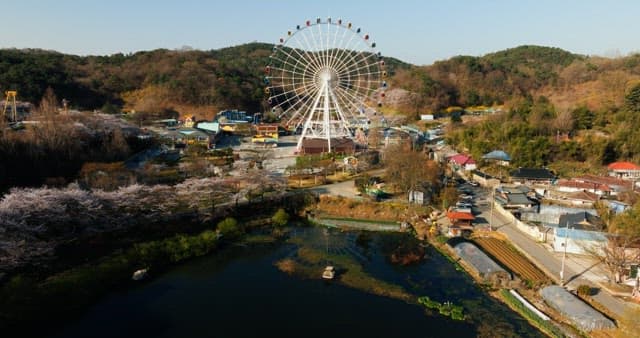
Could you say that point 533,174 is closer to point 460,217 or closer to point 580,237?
point 460,217

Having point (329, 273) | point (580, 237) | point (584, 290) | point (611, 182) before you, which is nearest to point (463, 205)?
point (580, 237)

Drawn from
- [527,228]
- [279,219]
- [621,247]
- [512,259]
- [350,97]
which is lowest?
[512,259]

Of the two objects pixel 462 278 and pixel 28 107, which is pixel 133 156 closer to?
pixel 28 107

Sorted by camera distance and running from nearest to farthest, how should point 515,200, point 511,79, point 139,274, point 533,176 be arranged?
point 139,274, point 515,200, point 533,176, point 511,79

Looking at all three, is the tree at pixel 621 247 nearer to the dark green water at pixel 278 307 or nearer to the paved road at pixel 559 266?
the paved road at pixel 559 266

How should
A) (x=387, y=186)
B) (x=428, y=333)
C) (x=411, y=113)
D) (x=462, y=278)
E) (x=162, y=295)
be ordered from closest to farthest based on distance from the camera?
(x=428, y=333) → (x=162, y=295) → (x=462, y=278) → (x=387, y=186) → (x=411, y=113)

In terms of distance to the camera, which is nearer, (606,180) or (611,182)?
(611,182)

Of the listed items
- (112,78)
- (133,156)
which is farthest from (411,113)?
(112,78)
